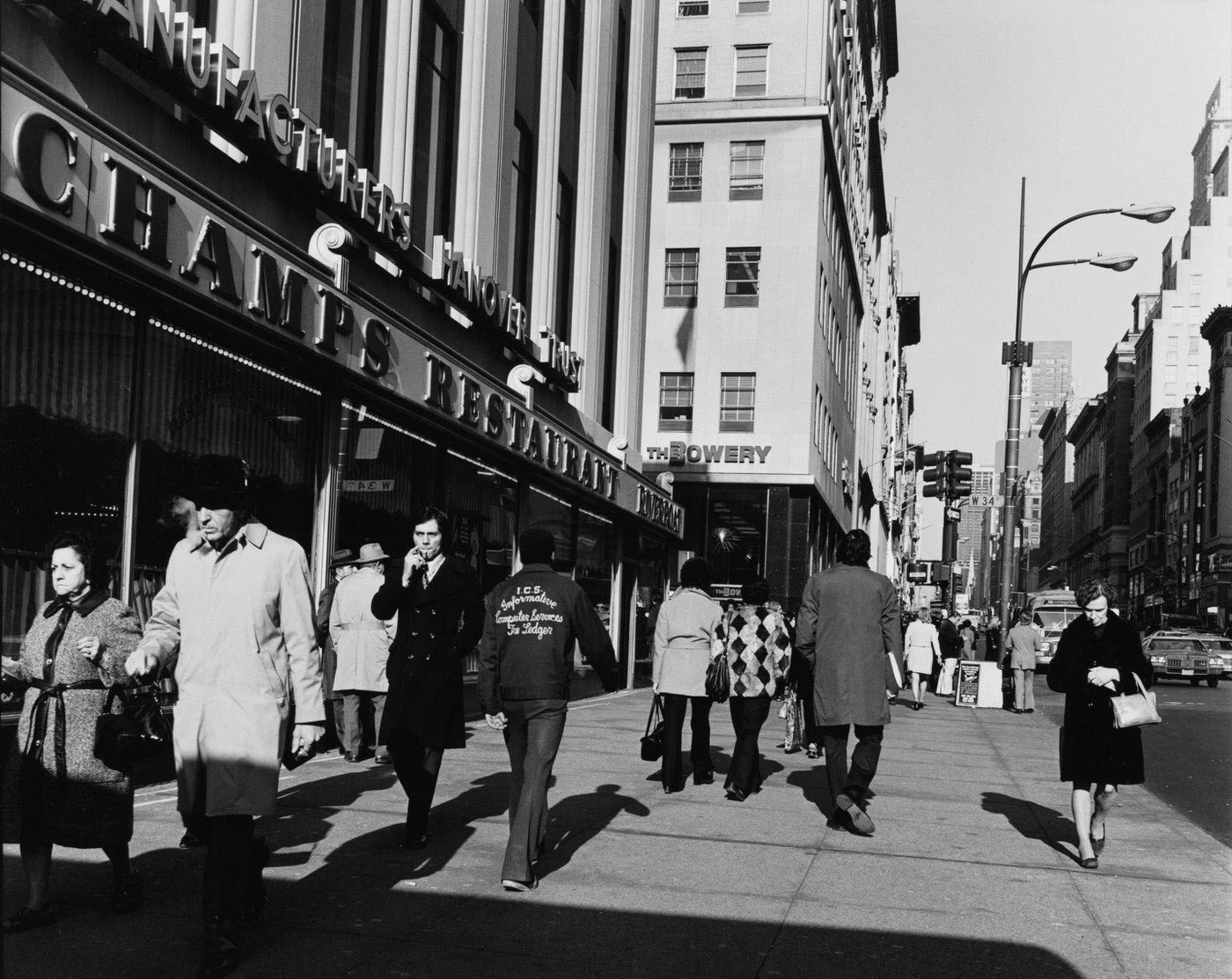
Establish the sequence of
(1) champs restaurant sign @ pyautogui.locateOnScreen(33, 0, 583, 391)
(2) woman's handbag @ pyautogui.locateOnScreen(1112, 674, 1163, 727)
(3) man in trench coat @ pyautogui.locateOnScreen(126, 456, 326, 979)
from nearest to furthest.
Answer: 1. (3) man in trench coat @ pyautogui.locateOnScreen(126, 456, 326, 979)
2. (2) woman's handbag @ pyautogui.locateOnScreen(1112, 674, 1163, 727)
3. (1) champs restaurant sign @ pyautogui.locateOnScreen(33, 0, 583, 391)

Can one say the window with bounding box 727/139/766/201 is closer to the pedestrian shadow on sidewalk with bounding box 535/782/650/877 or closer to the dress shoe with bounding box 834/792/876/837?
the pedestrian shadow on sidewalk with bounding box 535/782/650/877

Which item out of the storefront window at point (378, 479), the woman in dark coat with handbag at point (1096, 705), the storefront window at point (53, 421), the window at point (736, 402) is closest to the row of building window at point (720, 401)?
the window at point (736, 402)

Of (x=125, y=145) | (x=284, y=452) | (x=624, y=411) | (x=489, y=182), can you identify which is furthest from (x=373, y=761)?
(x=624, y=411)

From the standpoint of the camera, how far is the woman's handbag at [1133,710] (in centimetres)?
786

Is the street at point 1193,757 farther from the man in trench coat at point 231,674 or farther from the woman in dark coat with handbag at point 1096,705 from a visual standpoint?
the man in trench coat at point 231,674

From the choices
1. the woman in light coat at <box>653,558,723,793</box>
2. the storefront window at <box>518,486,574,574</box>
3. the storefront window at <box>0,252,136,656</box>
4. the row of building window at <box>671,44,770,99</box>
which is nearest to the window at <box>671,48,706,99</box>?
the row of building window at <box>671,44,770,99</box>

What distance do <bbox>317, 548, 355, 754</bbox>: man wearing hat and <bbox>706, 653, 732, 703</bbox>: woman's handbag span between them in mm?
3115

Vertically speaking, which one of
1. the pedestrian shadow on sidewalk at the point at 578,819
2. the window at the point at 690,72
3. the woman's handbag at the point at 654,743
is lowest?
the pedestrian shadow on sidewalk at the point at 578,819

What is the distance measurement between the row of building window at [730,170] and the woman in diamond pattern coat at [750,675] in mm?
30526

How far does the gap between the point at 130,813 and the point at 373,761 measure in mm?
5592

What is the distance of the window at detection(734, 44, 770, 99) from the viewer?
40.8m

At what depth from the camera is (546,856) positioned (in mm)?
7613

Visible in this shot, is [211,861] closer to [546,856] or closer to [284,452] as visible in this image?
[546,856]

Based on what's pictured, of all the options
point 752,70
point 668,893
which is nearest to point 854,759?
point 668,893
